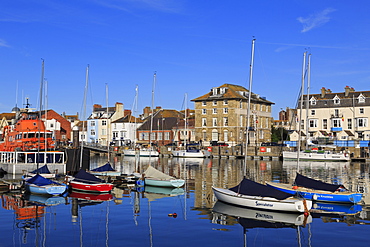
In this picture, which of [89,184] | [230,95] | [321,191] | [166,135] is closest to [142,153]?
[166,135]

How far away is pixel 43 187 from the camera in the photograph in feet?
99.2

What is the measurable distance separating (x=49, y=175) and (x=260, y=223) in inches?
833

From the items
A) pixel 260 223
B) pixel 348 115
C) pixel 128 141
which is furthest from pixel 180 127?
pixel 260 223

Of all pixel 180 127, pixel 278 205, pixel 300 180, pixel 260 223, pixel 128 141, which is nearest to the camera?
pixel 260 223

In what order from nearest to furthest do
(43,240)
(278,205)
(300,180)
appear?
(43,240)
(278,205)
(300,180)

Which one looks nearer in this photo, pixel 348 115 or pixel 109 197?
pixel 109 197

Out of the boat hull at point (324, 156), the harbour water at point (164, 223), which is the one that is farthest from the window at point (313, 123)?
the harbour water at point (164, 223)

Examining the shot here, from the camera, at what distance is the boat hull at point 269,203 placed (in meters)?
23.7

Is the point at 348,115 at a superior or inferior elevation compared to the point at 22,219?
superior

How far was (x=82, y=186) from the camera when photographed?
32.3 meters

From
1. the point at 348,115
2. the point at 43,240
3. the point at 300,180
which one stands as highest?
the point at 348,115

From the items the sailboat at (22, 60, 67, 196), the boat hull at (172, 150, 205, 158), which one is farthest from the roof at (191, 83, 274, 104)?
the sailboat at (22, 60, 67, 196)

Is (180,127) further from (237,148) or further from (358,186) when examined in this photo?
(358,186)

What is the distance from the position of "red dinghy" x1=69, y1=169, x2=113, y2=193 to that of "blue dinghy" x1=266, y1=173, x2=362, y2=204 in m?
13.3
